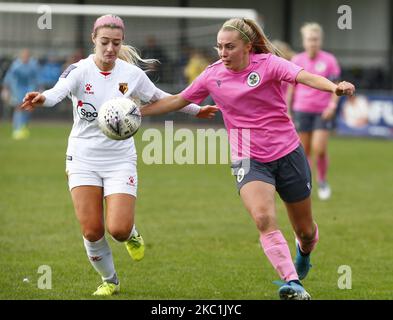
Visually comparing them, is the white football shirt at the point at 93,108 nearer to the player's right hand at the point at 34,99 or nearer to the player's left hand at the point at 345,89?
the player's right hand at the point at 34,99

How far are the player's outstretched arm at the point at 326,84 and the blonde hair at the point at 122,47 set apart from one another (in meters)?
1.44

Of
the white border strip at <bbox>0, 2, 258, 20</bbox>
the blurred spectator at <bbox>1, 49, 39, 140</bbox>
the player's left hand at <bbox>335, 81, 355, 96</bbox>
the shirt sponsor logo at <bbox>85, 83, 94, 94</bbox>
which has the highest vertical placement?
the white border strip at <bbox>0, 2, 258, 20</bbox>

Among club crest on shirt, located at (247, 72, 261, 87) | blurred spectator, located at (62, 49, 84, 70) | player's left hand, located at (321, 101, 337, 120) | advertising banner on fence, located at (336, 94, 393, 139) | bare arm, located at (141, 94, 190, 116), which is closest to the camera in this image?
club crest on shirt, located at (247, 72, 261, 87)

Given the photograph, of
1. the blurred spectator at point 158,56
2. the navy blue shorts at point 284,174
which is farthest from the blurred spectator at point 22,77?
the navy blue shorts at point 284,174

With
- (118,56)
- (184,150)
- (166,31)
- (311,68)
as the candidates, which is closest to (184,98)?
(118,56)

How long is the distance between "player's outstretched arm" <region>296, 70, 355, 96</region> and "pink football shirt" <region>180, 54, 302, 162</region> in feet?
0.23

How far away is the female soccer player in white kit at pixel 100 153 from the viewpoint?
24.3ft

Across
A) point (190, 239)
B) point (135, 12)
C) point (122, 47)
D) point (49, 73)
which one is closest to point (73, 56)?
point (49, 73)

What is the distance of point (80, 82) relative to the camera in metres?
7.48

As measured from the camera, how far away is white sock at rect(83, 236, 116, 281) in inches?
298

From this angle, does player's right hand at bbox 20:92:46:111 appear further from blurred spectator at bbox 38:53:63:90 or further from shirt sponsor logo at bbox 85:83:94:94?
blurred spectator at bbox 38:53:63:90

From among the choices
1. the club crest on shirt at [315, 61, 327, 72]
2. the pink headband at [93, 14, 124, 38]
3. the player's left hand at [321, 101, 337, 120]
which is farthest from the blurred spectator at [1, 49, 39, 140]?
the pink headband at [93, 14, 124, 38]

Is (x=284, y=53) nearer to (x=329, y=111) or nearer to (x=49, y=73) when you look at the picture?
(x=329, y=111)
